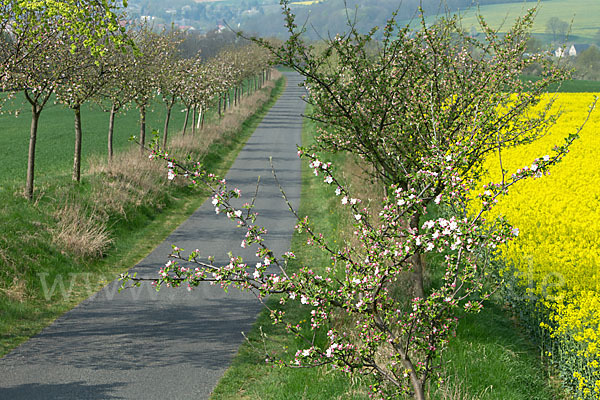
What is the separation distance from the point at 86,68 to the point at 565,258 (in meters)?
12.4

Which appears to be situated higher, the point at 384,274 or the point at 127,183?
the point at 384,274

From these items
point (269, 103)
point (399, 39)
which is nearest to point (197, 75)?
point (399, 39)

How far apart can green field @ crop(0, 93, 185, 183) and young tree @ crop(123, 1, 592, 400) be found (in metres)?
11.6

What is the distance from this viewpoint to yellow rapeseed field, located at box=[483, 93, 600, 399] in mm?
7785

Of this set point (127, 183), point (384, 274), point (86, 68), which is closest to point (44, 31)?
point (86, 68)

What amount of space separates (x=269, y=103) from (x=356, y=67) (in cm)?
5390

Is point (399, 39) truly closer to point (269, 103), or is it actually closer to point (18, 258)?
point (18, 258)

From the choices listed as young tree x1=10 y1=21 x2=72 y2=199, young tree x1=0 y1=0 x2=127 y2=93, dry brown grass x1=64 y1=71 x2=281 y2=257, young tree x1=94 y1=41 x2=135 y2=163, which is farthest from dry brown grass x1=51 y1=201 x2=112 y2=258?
young tree x1=94 y1=41 x2=135 y2=163

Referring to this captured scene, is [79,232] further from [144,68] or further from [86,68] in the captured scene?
[144,68]

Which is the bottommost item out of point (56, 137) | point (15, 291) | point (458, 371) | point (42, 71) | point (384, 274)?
point (56, 137)

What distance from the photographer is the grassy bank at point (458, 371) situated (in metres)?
7.08

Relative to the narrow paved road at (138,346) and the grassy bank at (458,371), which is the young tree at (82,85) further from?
the grassy bank at (458,371)

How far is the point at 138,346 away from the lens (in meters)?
8.48

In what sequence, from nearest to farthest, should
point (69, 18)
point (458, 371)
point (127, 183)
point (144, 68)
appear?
point (458, 371)
point (69, 18)
point (127, 183)
point (144, 68)
